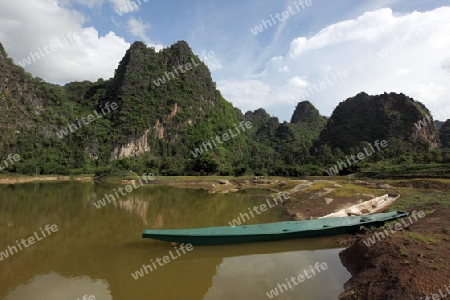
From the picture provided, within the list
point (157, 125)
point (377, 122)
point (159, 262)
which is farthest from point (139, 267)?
point (377, 122)

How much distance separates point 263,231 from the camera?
8.74 meters

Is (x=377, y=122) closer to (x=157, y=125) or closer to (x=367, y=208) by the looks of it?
(x=157, y=125)

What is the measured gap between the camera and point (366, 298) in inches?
199

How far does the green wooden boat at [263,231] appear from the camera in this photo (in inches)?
318

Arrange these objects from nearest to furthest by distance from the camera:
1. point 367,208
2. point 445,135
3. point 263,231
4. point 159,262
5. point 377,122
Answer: point 159,262
point 263,231
point 367,208
point 377,122
point 445,135

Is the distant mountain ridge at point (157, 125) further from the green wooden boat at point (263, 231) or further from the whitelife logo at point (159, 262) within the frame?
the whitelife logo at point (159, 262)

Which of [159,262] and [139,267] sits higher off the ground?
[139,267]

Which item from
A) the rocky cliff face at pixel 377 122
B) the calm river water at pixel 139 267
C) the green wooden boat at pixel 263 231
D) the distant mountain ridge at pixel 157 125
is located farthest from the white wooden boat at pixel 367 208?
the rocky cliff face at pixel 377 122

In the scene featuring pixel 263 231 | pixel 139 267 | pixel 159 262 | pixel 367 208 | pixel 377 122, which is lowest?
pixel 367 208

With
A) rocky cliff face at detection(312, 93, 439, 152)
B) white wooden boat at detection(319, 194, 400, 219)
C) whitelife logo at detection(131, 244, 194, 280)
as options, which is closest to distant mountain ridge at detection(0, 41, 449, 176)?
rocky cliff face at detection(312, 93, 439, 152)

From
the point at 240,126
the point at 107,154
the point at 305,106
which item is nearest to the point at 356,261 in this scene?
the point at 107,154

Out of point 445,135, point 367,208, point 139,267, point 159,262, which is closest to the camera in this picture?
point 139,267

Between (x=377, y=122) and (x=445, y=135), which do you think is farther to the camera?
(x=445, y=135)

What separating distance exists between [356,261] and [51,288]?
6999mm
